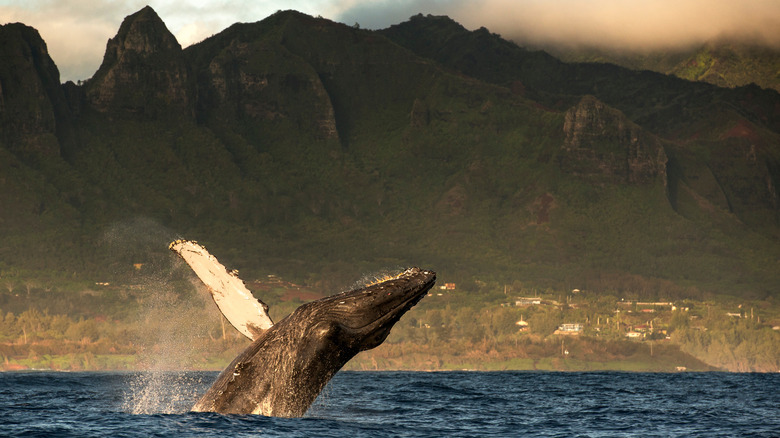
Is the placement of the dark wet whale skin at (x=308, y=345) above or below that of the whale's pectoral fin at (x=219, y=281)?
below

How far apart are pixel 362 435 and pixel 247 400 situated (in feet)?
10.5

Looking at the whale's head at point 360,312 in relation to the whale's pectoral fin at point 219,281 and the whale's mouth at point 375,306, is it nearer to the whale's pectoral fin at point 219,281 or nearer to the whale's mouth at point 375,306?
the whale's mouth at point 375,306

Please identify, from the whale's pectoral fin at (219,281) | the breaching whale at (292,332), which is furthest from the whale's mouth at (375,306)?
the whale's pectoral fin at (219,281)

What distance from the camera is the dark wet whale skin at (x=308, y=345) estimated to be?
1838cm

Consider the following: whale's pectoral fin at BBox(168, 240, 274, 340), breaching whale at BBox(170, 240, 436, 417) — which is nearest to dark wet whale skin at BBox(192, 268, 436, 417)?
breaching whale at BBox(170, 240, 436, 417)

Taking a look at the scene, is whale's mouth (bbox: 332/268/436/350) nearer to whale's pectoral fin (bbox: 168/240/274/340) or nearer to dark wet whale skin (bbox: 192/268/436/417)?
→ dark wet whale skin (bbox: 192/268/436/417)

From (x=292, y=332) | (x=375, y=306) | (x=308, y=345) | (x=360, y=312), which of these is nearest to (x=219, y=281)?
(x=292, y=332)

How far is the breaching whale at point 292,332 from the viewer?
18391 mm

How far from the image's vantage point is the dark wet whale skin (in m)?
18.4

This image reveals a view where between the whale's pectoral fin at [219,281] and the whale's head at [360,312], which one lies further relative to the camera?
the whale's pectoral fin at [219,281]

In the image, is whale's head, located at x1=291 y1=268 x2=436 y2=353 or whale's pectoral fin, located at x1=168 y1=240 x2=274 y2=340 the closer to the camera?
whale's head, located at x1=291 y1=268 x2=436 y2=353

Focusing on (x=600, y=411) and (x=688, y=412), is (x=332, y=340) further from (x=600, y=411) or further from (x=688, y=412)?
(x=688, y=412)

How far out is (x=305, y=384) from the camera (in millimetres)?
18797

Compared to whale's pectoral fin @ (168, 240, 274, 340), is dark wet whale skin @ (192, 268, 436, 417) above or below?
below
